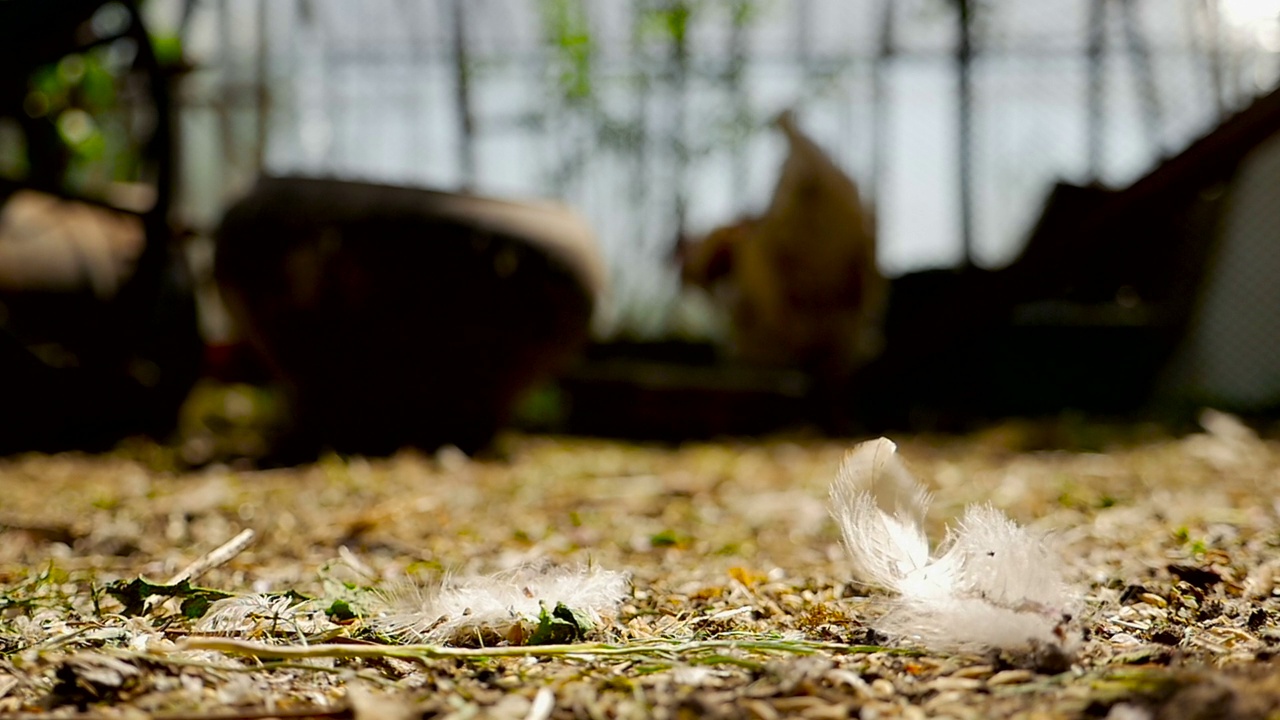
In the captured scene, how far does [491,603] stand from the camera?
3.83ft

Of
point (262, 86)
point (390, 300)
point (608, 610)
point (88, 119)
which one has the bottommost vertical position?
point (608, 610)

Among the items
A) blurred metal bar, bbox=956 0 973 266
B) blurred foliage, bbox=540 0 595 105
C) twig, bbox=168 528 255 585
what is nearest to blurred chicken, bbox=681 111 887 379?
blurred metal bar, bbox=956 0 973 266

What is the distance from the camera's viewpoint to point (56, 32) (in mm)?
2422

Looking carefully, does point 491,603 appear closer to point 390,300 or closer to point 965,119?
point 390,300

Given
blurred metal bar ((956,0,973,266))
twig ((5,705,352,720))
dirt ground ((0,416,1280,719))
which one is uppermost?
blurred metal bar ((956,0,973,266))

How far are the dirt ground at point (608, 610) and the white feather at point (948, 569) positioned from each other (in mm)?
32

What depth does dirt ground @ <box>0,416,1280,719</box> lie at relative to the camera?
92 centimetres

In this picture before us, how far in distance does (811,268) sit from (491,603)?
4.03 meters

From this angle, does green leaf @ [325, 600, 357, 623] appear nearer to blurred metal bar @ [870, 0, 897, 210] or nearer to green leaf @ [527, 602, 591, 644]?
green leaf @ [527, 602, 591, 644]

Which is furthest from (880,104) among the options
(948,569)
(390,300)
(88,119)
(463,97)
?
Result: (948,569)

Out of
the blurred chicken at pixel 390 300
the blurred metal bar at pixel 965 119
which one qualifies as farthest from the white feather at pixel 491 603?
the blurred metal bar at pixel 965 119

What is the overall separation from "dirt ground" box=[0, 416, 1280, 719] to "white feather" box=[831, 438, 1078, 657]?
3 cm

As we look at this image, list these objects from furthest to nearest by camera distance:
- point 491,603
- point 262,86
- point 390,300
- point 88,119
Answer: point 262,86 → point 88,119 → point 390,300 → point 491,603

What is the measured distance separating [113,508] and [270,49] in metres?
3.85
